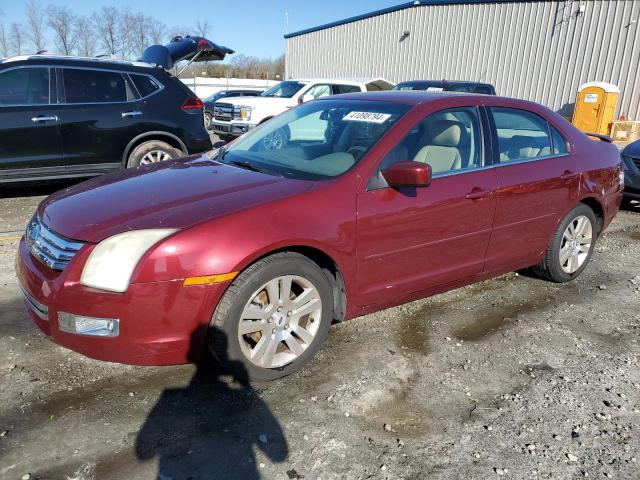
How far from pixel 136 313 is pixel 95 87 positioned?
16.6 feet

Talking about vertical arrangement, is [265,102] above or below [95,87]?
below

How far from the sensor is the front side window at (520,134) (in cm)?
390

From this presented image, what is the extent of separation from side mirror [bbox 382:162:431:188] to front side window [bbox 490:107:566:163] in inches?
42.7

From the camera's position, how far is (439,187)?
11.2 feet

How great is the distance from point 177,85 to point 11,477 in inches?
235

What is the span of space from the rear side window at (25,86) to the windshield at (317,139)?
3609mm

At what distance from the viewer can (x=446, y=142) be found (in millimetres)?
3639

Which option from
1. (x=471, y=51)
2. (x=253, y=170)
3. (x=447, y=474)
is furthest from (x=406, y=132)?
(x=471, y=51)

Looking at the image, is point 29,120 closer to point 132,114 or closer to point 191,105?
point 132,114

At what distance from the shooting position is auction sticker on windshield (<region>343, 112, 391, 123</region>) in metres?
3.50

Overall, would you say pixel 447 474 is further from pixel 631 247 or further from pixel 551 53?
pixel 551 53

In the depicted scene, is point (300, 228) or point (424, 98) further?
point (424, 98)

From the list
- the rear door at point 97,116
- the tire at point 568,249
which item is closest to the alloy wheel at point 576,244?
the tire at point 568,249

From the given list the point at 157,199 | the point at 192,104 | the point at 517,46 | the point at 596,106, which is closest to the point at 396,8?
the point at 517,46
